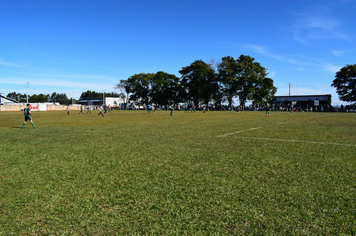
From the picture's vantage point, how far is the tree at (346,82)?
213 ft

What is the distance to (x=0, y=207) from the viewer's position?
3.53 m

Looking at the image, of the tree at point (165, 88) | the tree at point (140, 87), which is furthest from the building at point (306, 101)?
the tree at point (140, 87)

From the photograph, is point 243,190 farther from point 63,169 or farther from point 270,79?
point 270,79

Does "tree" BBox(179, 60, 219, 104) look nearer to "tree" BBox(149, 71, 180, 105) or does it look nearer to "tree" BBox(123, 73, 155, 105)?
"tree" BBox(149, 71, 180, 105)

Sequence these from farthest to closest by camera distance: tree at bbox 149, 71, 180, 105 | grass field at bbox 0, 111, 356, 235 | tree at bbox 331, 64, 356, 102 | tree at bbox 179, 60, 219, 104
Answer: tree at bbox 149, 71, 180, 105 < tree at bbox 179, 60, 219, 104 < tree at bbox 331, 64, 356, 102 < grass field at bbox 0, 111, 356, 235

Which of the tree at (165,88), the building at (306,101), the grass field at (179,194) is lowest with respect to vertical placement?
the grass field at (179,194)

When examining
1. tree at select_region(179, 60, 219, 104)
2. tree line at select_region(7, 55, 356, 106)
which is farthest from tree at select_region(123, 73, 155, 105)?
tree at select_region(179, 60, 219, 104)

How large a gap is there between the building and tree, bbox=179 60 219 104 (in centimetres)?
1903

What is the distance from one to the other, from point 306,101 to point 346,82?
34.0 ft

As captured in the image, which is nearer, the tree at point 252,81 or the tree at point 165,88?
the tree at point 252,81

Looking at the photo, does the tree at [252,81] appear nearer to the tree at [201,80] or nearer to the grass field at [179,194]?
the tree at [201,80]

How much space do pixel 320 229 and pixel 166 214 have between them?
179cm

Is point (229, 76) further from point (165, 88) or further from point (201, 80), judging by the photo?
point (165, 88)

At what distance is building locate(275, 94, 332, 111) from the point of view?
226ft
